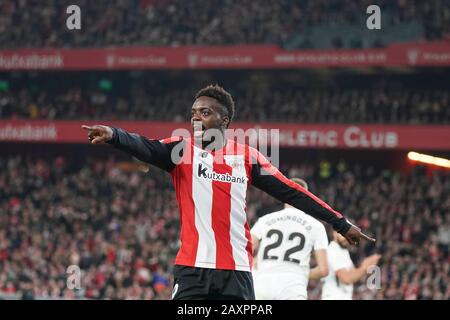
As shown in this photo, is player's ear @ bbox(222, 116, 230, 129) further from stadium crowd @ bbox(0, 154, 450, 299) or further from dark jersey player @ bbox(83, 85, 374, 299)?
stadium crowd @ bbox(0, 154, 450, 299)

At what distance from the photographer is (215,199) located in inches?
201

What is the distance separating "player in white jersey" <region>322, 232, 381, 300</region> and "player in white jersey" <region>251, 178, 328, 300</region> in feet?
2.20

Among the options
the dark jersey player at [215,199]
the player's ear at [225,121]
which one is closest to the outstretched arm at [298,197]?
the dark jersey player at [215,199]

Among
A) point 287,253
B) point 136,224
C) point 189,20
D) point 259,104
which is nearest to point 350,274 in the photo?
point 287,253

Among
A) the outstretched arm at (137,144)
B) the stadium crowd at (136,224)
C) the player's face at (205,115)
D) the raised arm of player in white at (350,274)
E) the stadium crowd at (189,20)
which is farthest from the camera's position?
the stadium crowd at (189,20)

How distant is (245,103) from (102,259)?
930 centimetres

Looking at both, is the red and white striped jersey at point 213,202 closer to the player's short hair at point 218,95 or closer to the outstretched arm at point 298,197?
the outstretched arm at point 298,197

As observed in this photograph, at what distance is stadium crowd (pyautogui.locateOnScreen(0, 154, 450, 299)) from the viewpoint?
20.1 m

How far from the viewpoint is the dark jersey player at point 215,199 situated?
5.02 m

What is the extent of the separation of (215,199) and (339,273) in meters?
3.74

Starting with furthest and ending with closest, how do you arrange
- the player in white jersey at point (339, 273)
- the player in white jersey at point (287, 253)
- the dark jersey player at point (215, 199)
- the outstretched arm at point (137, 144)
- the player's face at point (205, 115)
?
the player in white jersey at point (339, 273) → the player in white jersey at point (287, 253) → the player's face at point (205, 115) → the dark jersey player at point (215, 199) → the outstretched arm at point (137, 144)

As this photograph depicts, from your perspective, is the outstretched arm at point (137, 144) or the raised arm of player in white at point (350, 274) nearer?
the outstretched arm at point (137, 144)

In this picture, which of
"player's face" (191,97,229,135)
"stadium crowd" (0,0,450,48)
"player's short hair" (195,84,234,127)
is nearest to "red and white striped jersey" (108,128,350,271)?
"player's face" (191,97,229,135)

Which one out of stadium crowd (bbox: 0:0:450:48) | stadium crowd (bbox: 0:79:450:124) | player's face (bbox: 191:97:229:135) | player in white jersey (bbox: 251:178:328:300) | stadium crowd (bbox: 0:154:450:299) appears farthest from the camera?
stadium crowd (bbox: 0:0:450:48)
